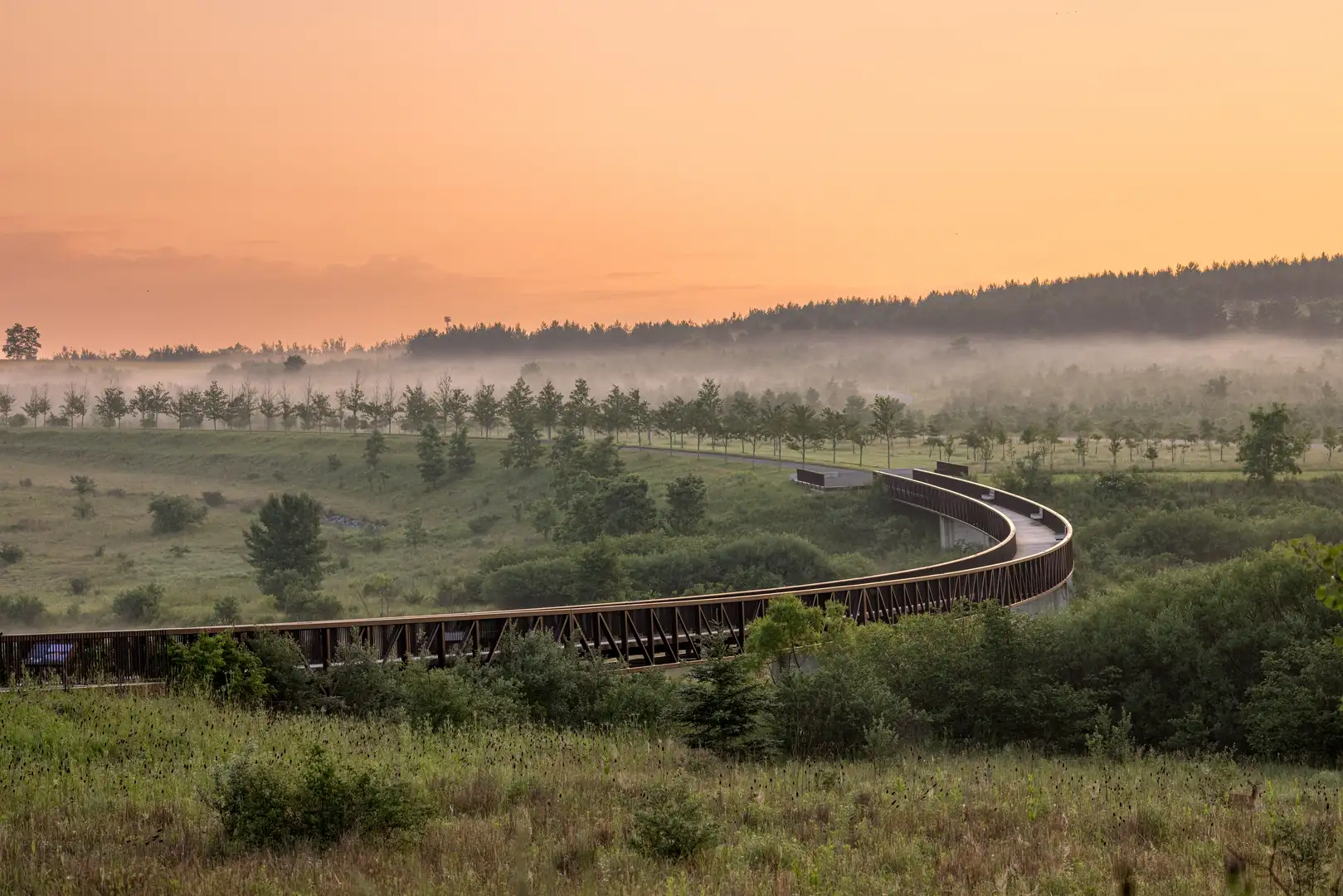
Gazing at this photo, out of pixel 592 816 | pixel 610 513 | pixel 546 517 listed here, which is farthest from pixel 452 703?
pixel 546 517

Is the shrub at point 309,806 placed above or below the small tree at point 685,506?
above

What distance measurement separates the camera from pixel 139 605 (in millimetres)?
80938

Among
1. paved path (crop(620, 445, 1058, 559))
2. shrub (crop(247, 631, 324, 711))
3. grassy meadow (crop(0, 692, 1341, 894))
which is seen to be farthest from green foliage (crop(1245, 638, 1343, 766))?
paved path (crop(620, 445, 1058, 559))

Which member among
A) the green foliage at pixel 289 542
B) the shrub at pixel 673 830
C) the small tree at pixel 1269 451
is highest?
the shrub at pixel 673 830

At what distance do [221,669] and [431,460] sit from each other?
4872 inches

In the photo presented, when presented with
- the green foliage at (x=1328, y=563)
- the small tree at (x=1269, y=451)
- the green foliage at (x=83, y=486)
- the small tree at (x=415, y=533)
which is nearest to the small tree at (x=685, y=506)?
the small tree at (x=415, y=533)

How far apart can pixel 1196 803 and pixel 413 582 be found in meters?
84.8

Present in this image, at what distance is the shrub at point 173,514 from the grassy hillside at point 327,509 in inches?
63.8

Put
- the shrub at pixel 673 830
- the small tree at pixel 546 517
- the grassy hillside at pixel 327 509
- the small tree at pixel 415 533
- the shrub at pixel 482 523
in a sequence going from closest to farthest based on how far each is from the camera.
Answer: the shrub at pixel 673 830 → the grassy hillside at pixel 327 509 → the small tree at pixel 546 517 → the small tree at pixel 415 533 → the shrub at pixel 482 523

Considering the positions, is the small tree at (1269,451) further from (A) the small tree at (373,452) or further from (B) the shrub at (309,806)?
(A) the small tree at (373,452)

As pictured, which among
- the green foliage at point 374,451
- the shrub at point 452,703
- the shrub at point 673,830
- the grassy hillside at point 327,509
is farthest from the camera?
the green foliage at point 374,451

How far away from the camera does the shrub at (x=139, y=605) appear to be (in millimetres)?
79562

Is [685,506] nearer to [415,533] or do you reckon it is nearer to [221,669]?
[415,533]

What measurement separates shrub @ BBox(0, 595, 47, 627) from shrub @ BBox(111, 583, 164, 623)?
16.4 ft
